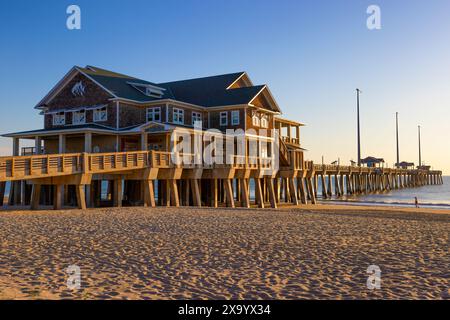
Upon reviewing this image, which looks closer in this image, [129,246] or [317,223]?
[129,246]

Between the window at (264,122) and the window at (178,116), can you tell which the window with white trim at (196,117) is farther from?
the window at (264,122)

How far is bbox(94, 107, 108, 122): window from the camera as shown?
31.6 meters

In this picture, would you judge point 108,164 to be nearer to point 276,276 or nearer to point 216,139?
point 216,139

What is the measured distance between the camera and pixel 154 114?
3241 centimetres

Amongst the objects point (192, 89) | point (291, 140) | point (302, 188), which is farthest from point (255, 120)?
point (291, 140)

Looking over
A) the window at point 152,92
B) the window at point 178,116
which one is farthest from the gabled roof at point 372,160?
the window at point 178,116

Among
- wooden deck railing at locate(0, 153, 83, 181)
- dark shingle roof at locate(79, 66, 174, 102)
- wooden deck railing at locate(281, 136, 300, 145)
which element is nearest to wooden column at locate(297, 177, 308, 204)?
wooden deck railing at locate(281, 136, 300, 145)

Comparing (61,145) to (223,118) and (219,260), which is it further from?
(219,260)

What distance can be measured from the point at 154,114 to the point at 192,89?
303 inches

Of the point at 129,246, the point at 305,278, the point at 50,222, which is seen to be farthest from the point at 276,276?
the point at 50,222

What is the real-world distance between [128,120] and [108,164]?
1017 centimetres

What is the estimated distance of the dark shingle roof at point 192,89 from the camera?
33.0 meters
